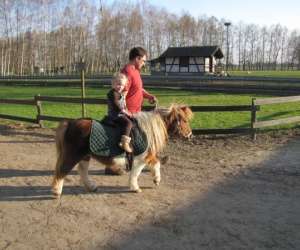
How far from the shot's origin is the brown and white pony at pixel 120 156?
5.86m

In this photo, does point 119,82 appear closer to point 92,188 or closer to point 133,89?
point 133,89

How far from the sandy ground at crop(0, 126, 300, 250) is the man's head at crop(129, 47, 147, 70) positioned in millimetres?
1749

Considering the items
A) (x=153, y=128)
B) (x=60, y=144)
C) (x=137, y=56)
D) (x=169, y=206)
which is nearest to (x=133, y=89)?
(x=137, y=56)

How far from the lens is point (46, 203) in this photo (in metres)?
5.82

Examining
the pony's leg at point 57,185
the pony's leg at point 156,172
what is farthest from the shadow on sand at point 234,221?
the pony's leg at point 57,185

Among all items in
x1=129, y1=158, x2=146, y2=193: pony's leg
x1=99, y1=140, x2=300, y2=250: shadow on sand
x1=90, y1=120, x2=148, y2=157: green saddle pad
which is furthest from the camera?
x1=129, y1=158, x2=146, y2=193: pony's leg

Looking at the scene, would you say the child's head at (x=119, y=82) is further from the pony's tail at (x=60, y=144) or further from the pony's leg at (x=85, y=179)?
the pony's leg at (x=85, y=179)

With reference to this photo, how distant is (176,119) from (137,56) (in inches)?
→ 41.0

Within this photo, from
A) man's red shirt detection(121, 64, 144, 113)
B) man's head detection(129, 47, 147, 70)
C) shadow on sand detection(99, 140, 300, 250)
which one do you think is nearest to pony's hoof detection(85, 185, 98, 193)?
man's red shirt detection(121, 64, 144, 113)

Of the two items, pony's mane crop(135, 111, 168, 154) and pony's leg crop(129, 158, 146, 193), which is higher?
pony's mane crop(135, 111, 168, 154)

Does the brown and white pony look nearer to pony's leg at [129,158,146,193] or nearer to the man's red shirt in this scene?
pony's leg at [129,158,146,193]

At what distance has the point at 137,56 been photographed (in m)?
6.29

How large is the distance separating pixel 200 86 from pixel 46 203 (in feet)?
77.2

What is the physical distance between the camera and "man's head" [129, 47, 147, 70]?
247 inches
